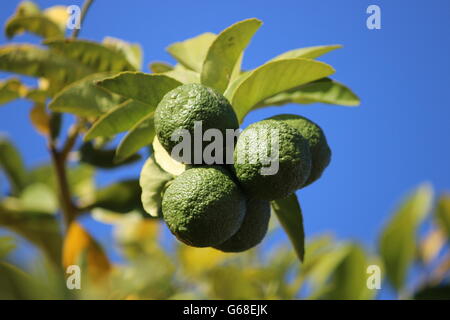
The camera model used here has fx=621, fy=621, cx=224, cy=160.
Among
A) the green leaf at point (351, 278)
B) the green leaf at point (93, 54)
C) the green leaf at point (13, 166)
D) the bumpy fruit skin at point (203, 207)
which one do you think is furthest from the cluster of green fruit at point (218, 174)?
the green leaf at point (13, 166)

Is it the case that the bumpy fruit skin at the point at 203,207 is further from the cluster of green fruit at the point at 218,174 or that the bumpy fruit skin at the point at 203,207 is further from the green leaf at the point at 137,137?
the green leaf at the point at 137,137

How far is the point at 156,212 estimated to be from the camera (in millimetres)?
1656

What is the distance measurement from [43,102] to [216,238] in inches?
42.6

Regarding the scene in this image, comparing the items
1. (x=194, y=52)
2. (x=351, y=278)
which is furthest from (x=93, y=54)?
(x=351, y=278)

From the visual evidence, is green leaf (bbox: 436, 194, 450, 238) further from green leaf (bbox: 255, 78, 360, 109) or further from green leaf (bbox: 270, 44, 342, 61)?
green leaf (bbox: 270, 44, 342, 61)

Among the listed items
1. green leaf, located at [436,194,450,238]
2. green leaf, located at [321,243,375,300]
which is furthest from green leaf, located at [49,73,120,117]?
green leaf, located at [436,194,450,238]

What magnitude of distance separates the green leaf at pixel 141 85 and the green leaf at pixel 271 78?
168mm

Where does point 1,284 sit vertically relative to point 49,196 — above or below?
below

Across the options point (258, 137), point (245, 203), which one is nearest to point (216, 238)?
point (245, 203)

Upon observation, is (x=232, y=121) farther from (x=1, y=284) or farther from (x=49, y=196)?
(x=49, y=196)

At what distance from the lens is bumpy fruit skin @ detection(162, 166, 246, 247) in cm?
144

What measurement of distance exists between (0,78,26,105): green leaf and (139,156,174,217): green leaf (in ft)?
2.36

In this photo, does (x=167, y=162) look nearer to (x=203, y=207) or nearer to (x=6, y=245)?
(x=203, y=207)

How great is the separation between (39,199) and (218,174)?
1.27 m
